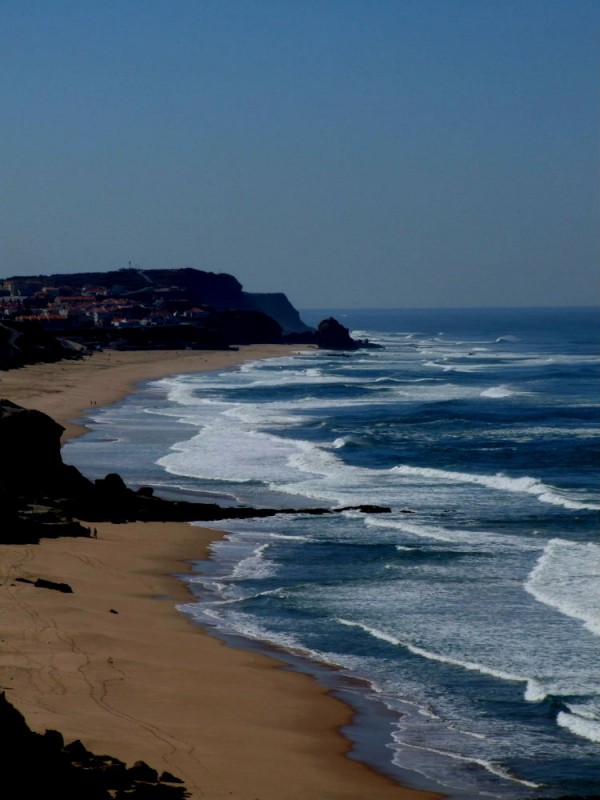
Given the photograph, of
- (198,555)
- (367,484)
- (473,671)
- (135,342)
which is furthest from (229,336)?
(473,671)

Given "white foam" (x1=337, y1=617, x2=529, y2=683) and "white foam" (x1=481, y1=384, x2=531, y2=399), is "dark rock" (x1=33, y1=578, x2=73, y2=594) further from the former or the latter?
"white foam" (x1=481, y1=384, x2=531, y2=399)

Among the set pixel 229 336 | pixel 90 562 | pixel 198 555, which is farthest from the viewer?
pixel 229 336

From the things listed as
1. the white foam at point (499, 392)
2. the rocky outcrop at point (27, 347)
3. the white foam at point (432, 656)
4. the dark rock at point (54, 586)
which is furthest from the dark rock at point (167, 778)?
the rocky outcrop at point (27, 347)

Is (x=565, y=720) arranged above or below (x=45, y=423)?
below

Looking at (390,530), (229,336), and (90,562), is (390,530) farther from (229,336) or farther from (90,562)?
(229,336)

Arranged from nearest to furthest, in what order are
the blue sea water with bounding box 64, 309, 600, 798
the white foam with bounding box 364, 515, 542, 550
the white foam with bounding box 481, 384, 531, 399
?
the blue sea water with bounding box 64, 309, 600, 798 < the white foam with bounding box 364, 515, 542, 550 < the white foam with bounding box 481, 384, 531, 399

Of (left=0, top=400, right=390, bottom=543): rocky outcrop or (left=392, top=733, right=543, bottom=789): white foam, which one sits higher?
(left=0, top=400, right=390, bottom=543): rocky outcrop

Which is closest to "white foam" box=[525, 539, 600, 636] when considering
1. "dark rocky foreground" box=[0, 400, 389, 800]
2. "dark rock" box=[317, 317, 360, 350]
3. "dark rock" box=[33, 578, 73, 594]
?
"dark rocky foreground" box=[0, 400, 389, 800]

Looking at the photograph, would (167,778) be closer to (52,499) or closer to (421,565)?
(421,565)
